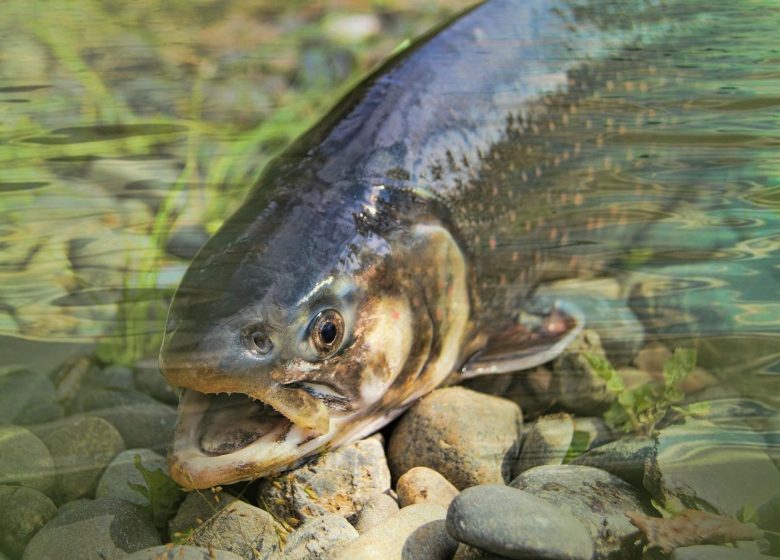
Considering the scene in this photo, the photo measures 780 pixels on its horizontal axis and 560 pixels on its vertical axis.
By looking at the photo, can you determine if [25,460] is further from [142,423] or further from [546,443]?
[546,443]

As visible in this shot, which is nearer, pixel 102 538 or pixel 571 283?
pixel 102 538

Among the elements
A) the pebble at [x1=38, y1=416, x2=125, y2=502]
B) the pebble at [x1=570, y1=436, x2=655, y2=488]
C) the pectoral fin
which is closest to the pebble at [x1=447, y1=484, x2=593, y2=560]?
the pebble at [x1=570, y1=436, x2=655, y2=488]

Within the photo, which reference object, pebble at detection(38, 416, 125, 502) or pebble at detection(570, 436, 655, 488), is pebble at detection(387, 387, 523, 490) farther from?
pebble at detection(38, 416, 125, 502)

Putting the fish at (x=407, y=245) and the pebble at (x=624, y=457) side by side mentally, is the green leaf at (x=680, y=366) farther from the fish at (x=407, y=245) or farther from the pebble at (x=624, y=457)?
the fish at (x=407, y=245)

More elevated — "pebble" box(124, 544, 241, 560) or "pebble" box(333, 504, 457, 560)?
"pebble" box(124, 544, 241, 560)

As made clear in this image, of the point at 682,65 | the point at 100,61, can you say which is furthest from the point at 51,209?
the point at 682,65

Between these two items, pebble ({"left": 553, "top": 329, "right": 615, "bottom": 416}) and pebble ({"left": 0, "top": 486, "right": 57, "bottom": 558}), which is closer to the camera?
pebble ({"left": 0, "top": 486, "right": 57, "bottom": 558})

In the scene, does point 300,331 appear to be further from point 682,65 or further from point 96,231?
point 682,65
